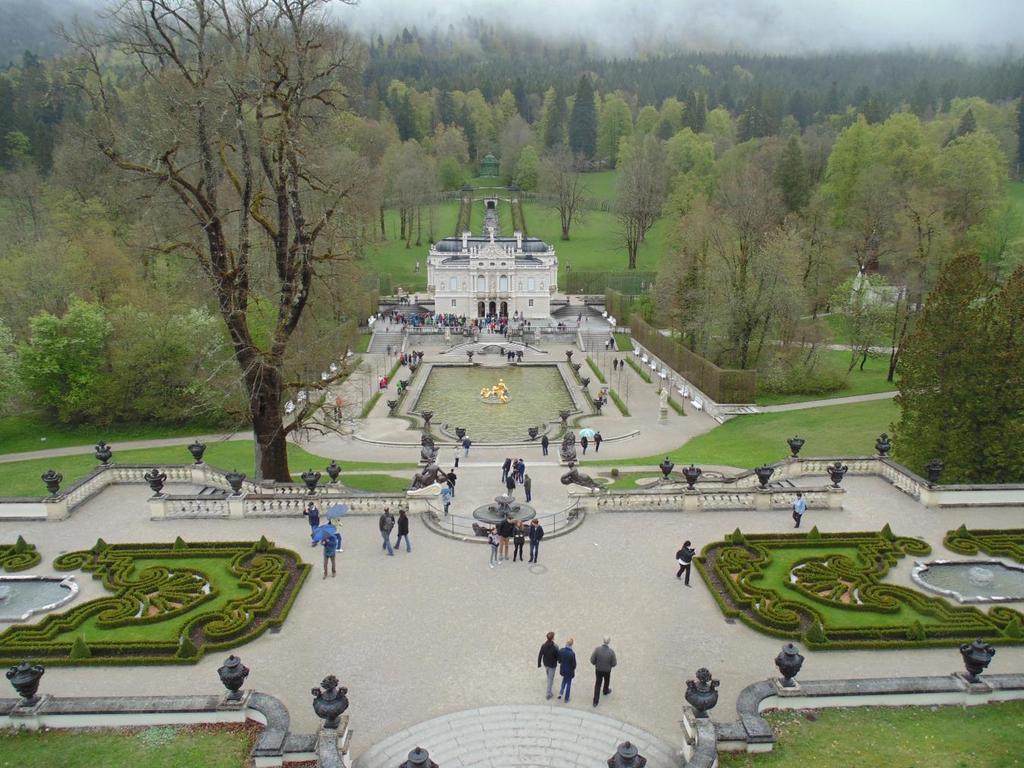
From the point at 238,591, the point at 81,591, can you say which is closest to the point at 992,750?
the point at 238,591

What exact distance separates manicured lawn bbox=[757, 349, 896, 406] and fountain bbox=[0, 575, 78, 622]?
1647 inches

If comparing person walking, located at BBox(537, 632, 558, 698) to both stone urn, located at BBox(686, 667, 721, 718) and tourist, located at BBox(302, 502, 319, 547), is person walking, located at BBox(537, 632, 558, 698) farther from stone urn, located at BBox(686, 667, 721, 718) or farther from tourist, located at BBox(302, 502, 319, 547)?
tourist, located at BBox(302, 502, 319, 547)

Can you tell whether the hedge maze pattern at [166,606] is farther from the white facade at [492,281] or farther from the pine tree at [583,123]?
the pine tree at [583,123]

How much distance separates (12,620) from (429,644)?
1135 centimetres

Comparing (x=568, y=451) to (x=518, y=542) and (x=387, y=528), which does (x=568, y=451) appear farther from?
(x=387, y=528)

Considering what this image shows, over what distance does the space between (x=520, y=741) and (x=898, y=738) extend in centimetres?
771

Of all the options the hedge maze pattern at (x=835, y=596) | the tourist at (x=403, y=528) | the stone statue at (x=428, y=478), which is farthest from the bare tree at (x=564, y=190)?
the tourist at (x=403, y=528)

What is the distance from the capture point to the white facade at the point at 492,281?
84188 millimetres

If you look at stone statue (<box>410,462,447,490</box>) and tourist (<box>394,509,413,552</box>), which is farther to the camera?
stone statue (<box>410,462,447,490</box>)

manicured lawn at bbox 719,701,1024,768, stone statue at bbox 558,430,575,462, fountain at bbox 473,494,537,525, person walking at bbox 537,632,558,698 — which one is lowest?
fountain at bbox 473,494,537,525

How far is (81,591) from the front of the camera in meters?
20.5

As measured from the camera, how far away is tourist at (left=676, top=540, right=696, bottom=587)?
66.6 ft

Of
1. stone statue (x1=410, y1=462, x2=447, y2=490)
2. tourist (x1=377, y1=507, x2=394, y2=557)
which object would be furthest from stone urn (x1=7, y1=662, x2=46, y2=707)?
stone statue (x1=410, y1=462, x2=447, y2=490)

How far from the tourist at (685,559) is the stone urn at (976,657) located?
22.4ft
